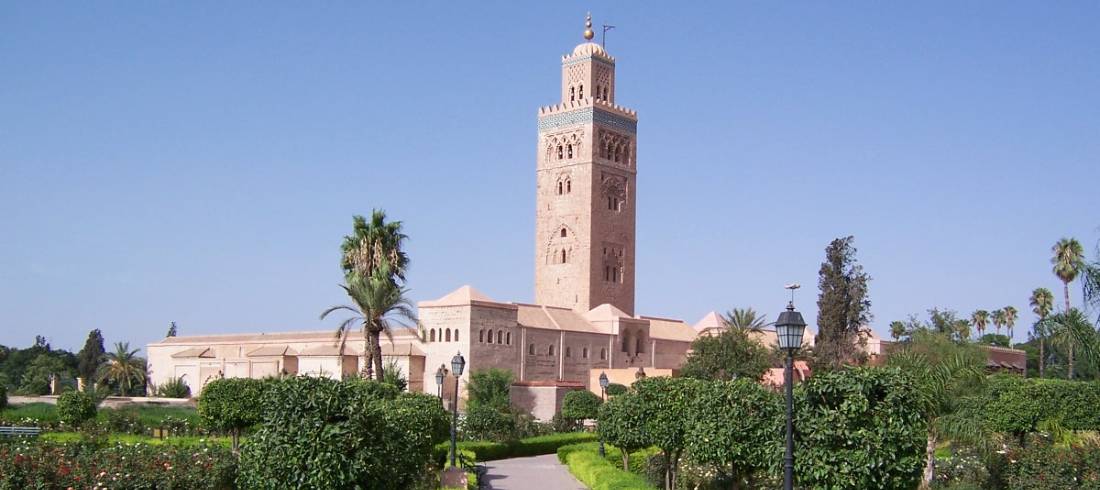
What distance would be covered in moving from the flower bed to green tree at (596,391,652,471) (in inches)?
286

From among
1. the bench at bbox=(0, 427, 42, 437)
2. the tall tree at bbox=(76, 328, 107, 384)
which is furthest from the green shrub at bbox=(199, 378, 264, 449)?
the tall tree at bbox=(76, 328, 107, 384)

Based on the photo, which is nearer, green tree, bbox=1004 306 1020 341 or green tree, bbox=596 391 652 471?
green tree, bbox=596 391 652 471

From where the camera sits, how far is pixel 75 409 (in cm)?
2819

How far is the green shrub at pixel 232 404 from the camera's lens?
24219 millimetres

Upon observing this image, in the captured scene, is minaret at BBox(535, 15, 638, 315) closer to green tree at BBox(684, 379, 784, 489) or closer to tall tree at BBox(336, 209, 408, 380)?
tall tree at BBox(336, 209, 408, 380)

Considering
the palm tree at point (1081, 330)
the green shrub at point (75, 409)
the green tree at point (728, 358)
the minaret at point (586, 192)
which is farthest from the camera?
the minaret at point (586, 192)

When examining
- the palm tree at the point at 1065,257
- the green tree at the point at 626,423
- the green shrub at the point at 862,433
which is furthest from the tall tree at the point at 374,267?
the palm tree at the point at 1065,257

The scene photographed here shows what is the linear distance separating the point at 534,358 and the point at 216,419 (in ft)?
77.2

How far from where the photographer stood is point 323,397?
12.5 meters

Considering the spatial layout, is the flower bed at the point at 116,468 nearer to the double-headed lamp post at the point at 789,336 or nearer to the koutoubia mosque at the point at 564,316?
the double-headed lamp post at the point at 789,336

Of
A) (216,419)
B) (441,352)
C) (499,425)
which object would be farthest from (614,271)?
(216,419)

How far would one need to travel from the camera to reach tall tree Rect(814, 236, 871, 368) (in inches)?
1593

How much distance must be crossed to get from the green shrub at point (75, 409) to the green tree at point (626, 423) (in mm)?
13535

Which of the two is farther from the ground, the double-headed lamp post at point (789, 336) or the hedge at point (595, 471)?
the double-headed lamp post at point (789, 336)
